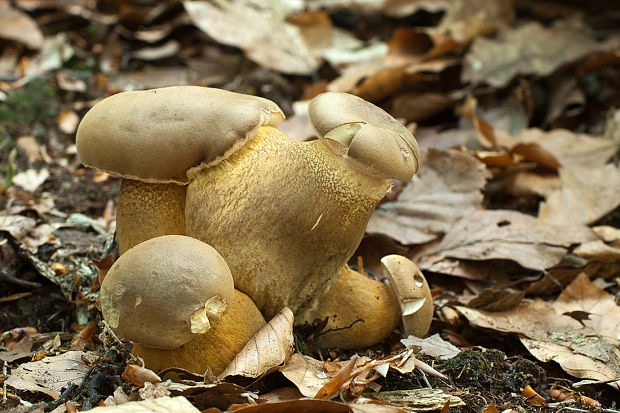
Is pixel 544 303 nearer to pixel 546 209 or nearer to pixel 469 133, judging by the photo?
pixel 546 209

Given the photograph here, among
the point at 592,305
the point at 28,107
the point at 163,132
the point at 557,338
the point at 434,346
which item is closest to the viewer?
the point at 163,132

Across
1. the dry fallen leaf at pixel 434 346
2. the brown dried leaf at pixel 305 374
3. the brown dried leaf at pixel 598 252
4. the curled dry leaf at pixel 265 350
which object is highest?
the curled dry leaf at pixel 265 350

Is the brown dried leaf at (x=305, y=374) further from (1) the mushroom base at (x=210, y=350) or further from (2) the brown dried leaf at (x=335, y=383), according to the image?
(1) the mushroom base at (x=210, y=350)

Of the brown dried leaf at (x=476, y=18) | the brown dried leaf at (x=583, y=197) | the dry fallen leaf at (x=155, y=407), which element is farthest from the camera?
the brown dried leaf at (x=476, y=18)

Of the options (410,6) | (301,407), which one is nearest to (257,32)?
(410,6)

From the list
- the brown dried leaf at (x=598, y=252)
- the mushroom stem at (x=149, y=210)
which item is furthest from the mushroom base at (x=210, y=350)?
the brown dried leaf at (x=598, y=252)

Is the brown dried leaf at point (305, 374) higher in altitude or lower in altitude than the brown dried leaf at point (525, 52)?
lower

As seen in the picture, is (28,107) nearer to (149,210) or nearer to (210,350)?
(149,210)
